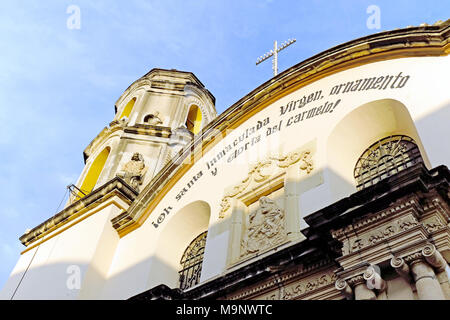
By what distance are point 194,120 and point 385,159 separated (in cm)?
1190

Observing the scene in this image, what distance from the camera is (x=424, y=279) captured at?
642 centimetres

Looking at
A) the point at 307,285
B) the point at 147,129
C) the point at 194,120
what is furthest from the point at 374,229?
the point at 194,120

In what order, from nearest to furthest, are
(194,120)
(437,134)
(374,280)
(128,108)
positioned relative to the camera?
(374,280)
(437,134)
(194,120)
(128,108)

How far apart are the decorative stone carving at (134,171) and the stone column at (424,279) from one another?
10071 millimetres

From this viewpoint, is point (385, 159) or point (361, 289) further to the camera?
point (385, 159)

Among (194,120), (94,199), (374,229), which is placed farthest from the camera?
(194,120)

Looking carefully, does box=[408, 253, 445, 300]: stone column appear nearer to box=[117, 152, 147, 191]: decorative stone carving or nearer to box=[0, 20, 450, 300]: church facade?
box=[0, 20, 450, 300]: church facade

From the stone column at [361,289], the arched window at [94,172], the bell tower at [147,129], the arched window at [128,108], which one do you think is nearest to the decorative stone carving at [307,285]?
the stone column at [361,289]

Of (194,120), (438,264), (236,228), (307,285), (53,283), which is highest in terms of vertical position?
(194,120)

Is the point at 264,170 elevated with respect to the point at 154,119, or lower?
lower

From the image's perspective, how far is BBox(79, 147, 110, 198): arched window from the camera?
18.3 metres

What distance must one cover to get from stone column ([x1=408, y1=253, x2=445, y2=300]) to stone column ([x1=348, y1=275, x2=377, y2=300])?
61 centimetres

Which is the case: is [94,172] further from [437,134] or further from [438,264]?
[438,264]

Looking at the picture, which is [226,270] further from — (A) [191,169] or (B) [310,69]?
(B) [310,69]
